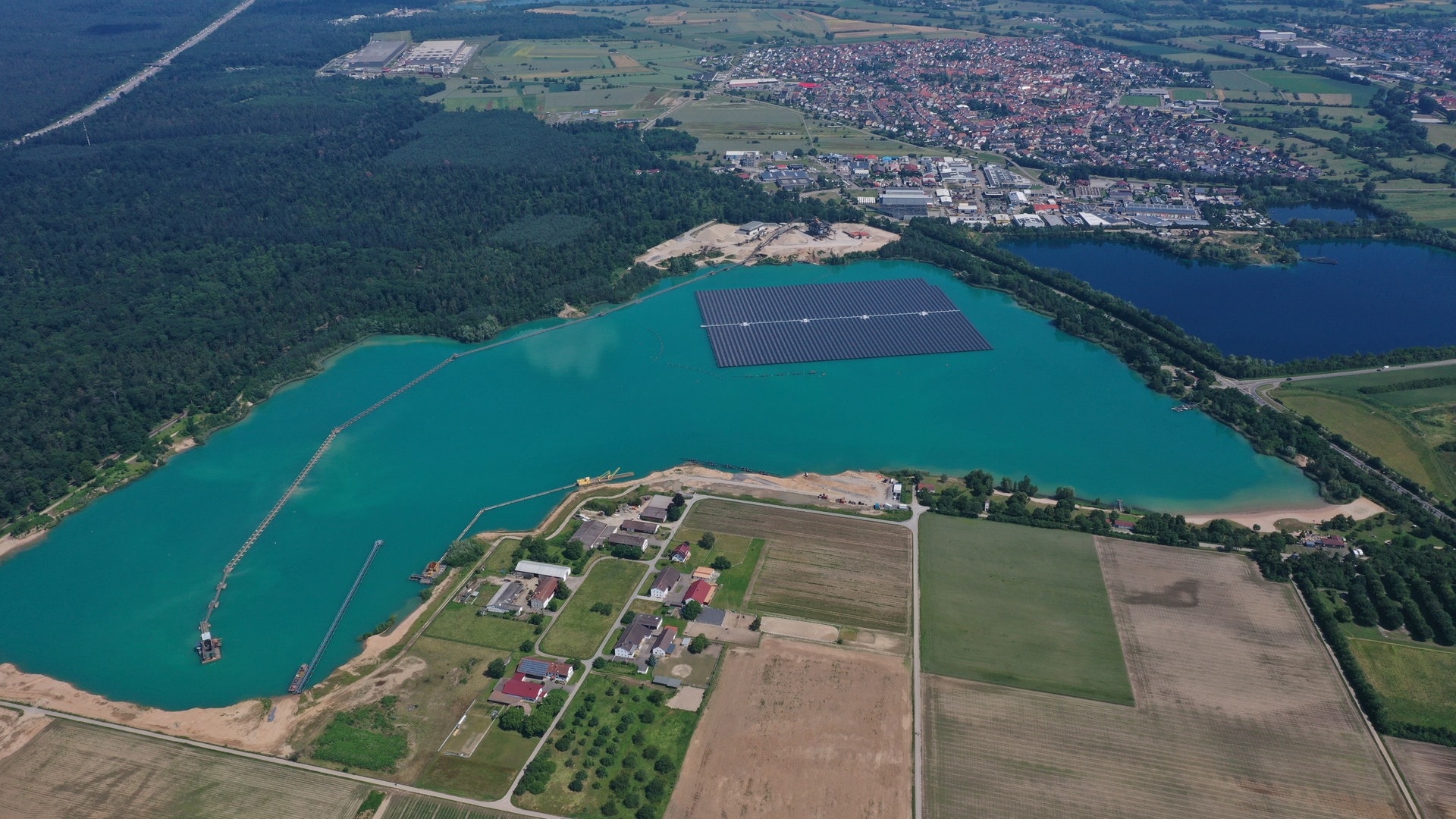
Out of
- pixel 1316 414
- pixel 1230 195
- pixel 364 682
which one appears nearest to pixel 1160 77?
pixel 1230 195

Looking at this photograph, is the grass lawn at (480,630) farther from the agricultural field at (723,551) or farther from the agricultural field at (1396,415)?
the agricultural field at (1396,415)

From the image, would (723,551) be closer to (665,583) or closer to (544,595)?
(665,583)

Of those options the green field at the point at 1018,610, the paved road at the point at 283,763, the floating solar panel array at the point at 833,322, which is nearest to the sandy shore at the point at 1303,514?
the green field at the point at 1018,610

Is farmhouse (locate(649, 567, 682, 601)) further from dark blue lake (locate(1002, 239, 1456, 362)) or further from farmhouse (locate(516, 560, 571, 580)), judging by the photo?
dark blue lake (locate(1002, 239, 1456, 362))

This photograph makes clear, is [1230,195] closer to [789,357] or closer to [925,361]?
[925,361]

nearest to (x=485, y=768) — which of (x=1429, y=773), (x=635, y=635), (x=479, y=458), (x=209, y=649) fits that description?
(x=635, y=635)

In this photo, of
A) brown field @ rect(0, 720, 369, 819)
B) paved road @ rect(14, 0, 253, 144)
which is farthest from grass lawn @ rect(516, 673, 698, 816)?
paved road @ rect(14, 0, 253, 144)
